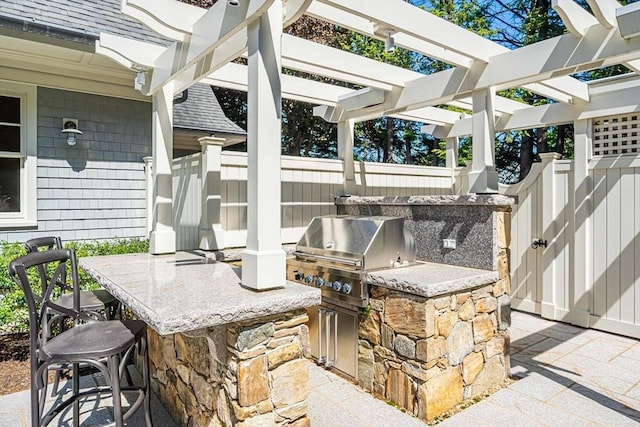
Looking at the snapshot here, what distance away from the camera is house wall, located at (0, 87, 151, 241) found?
17.2 feet

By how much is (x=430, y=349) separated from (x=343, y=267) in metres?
0.98

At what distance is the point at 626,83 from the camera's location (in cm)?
480

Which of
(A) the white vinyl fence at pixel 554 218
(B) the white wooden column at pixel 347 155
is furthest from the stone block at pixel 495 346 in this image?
(B) the white wooden column at pixel 347 155

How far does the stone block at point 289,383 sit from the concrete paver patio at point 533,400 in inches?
26.8

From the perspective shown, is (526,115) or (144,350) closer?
(144,350)

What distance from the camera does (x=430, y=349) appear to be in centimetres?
309

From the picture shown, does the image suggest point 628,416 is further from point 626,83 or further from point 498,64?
point 626,83

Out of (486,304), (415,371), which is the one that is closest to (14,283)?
(415,371)

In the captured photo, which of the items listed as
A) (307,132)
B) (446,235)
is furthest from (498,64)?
(307,132)

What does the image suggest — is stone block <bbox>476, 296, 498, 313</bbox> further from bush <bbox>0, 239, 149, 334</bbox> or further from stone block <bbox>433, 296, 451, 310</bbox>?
bush <bbox>0, 239, 149, 334</bbox>

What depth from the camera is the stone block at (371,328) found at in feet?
11.4

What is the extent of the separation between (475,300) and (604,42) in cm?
229

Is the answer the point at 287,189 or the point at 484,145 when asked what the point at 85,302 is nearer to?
the point at 287,189

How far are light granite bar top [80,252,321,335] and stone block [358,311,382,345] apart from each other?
1052 mm
